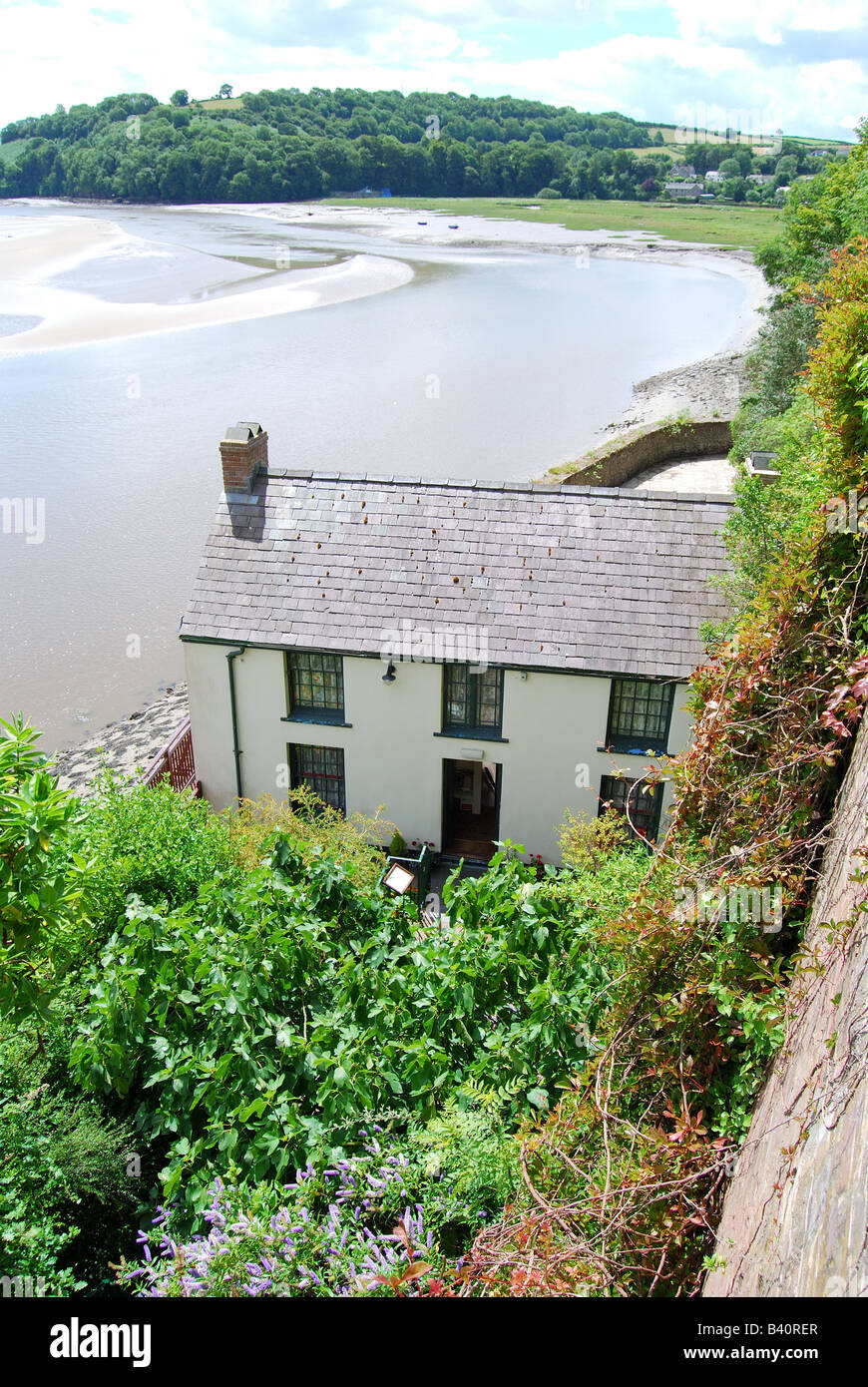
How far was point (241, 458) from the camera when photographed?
15.7m

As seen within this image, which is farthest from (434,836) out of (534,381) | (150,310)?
(150,310)

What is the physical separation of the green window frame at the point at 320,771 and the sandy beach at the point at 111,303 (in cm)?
3699

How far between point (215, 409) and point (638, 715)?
31.5 metres

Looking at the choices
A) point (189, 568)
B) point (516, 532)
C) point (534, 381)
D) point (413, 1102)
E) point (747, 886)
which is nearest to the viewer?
point (747, 886)

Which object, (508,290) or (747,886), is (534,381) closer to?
(508,290)

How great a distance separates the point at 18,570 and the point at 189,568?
205 inches

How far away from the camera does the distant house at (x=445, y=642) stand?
47.2 feet

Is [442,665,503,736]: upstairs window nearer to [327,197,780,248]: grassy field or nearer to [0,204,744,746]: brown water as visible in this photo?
[0,204,744,746]: brown water

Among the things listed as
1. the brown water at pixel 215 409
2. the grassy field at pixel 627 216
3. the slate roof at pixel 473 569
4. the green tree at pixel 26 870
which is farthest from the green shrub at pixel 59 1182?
the grassy field at pixel 627 216

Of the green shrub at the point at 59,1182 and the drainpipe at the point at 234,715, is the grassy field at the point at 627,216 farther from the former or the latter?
the green shrub at the point at 59,1182

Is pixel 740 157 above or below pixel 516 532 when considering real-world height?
above

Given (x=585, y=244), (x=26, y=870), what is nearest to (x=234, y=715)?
(x=26, y=870)

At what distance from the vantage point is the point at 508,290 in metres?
63.9
